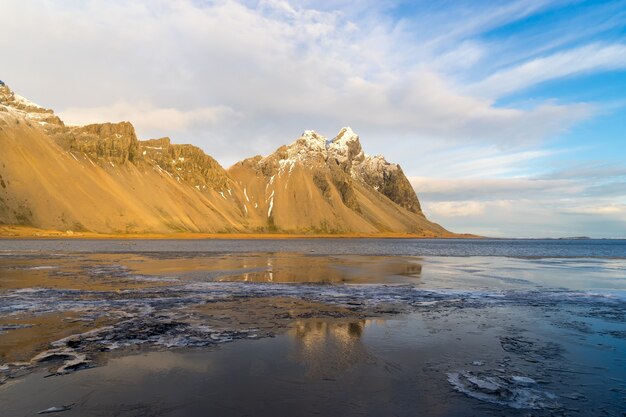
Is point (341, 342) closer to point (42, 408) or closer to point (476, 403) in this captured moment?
point (476, 403)

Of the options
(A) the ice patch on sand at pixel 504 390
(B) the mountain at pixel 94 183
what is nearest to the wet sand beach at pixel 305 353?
(A) the ice patch on sand at pixel 504 390

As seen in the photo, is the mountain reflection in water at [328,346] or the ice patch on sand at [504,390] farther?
the mountain reflection in water at [328,346]

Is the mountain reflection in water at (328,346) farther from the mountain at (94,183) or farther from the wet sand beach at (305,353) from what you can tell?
the mountain at (94,183)

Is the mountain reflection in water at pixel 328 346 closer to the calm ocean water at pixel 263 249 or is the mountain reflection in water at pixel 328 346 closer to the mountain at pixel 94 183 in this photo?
the calm ocean water at pixel 263 249

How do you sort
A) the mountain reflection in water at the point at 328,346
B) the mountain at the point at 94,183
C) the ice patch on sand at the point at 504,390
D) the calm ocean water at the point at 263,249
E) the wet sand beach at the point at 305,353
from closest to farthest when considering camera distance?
the wet sand beach at the point at 305,353, the ice patch on sand at the point at 504,390, the mountain reflection in water at the point at 328,346, the calm ocean water at the point at 263,249, the mountain at the point at 94,183

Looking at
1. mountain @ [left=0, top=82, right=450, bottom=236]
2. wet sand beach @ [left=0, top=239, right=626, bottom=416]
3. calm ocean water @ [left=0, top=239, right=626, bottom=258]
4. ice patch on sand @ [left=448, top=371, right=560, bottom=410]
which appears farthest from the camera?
mountain @ [left=0, top=82, right=450, bottom=236]

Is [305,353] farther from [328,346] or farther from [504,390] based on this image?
[504,390]

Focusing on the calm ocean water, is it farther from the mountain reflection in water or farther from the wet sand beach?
the mountain reflection in water

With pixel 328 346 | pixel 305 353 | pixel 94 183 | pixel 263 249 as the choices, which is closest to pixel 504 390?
pixel 328 346

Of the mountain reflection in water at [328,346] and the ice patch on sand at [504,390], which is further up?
the ice patch on sand at [504,390]

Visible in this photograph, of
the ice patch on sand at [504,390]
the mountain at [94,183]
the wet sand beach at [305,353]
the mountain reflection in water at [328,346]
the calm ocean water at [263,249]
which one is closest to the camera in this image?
the wet sand beach at [305,353]

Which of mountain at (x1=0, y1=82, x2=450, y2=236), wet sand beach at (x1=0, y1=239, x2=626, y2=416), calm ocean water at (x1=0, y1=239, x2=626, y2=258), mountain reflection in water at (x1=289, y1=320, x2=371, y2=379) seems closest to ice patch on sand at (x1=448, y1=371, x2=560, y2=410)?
wet sand beach at (x1=0, y1=239, x2=626, y2=416)

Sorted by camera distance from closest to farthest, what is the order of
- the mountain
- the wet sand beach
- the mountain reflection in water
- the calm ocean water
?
the wet sand beach, the mountain reflection in water, the calm ocean water, the mountain

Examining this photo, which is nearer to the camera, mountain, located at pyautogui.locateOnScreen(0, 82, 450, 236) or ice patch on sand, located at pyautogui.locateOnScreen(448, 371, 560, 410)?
ice patch on sand, located at pyautogui.locateOnScreen(448, 371, 560, 410)
